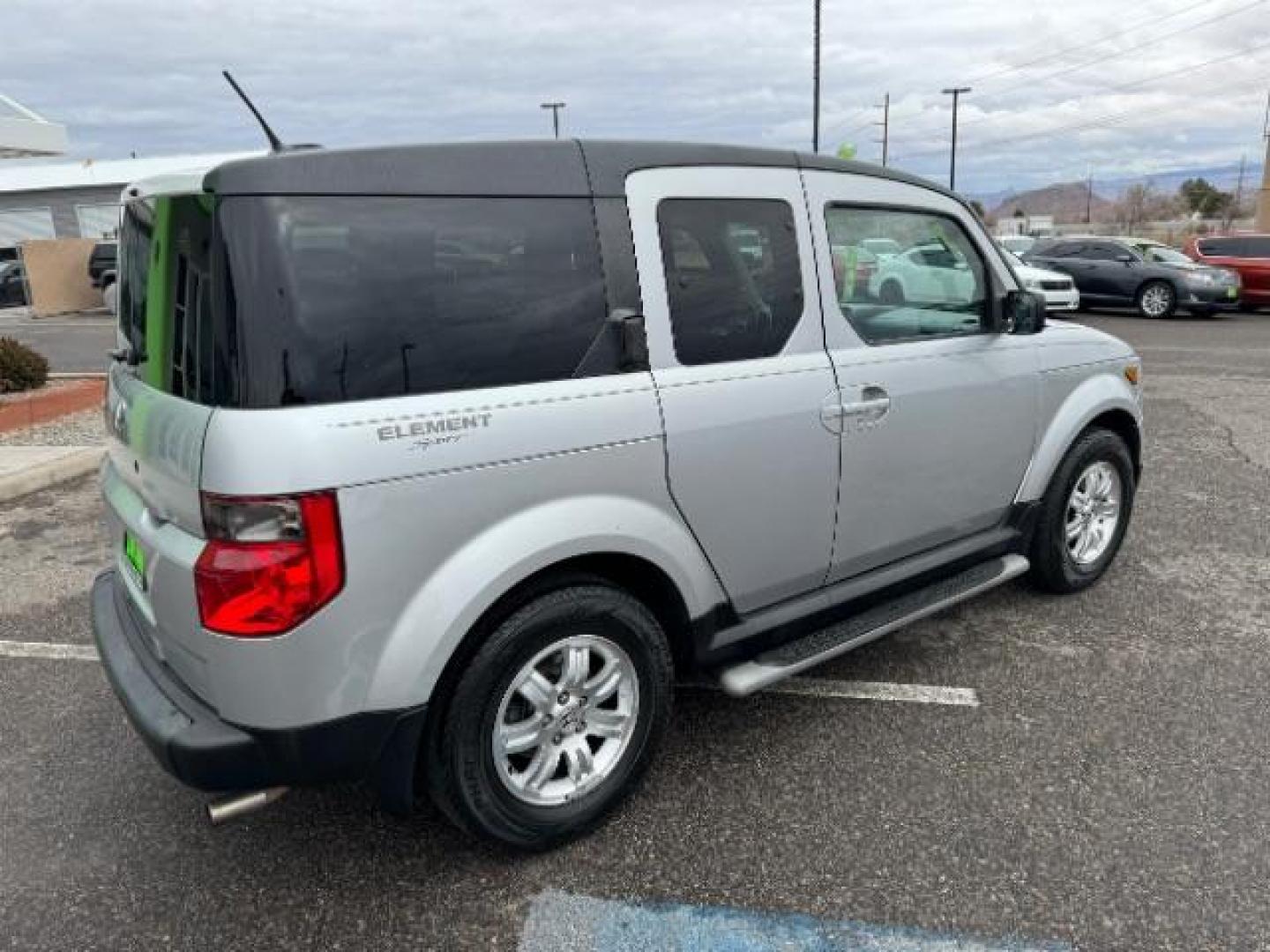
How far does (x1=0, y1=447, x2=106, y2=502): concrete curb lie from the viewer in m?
6.46

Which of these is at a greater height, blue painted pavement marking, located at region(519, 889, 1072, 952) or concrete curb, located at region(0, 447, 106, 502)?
concrete curb, located at region(0, 447, 106, 502)

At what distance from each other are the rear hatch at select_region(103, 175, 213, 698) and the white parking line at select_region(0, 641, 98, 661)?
1442mm

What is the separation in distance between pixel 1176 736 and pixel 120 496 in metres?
3.46

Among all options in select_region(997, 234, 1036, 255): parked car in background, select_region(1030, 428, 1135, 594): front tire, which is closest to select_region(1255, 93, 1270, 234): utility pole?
select_region(997, 234, 1036, 255): parked car in background

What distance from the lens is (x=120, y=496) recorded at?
9.20ft

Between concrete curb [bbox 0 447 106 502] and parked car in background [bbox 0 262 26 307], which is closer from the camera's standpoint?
concrete curb [bbox 0 447 106 502]

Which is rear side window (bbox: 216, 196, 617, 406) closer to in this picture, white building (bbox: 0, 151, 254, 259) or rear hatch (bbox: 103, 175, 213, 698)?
rear hatch (bbox: 103, 175, 213, 698)

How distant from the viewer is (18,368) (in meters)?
10.0

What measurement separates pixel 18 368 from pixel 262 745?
9.78 metres

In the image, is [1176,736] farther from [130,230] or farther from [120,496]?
[130,230]

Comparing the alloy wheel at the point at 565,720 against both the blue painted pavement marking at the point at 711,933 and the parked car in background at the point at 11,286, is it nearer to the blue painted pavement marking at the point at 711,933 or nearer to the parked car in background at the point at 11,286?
the blue painted pavement marking at the point at 711,933

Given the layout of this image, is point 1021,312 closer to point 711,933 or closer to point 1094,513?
point 1094,513

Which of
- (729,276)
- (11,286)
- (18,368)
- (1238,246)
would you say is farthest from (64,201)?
(729,276)

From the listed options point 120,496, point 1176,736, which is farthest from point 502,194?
point 1176,736
